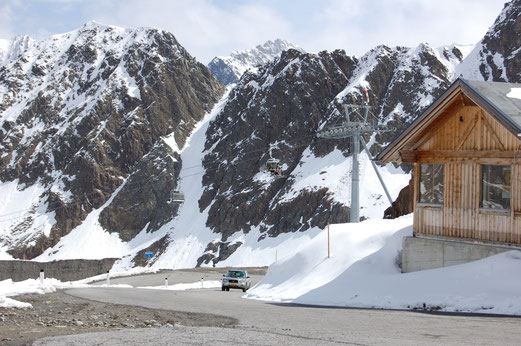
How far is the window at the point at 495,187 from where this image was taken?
16016 millimetres

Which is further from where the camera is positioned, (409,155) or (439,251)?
(409,155)

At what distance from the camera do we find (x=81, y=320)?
12773 mm

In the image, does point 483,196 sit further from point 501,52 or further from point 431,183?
point 501,52

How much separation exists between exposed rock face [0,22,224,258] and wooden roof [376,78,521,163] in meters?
99.0

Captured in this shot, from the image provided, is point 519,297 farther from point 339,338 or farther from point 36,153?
point 36,153

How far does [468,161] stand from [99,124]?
424 ft

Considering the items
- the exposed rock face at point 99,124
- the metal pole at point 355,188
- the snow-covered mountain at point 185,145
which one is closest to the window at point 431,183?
the metal pole at point 355,188

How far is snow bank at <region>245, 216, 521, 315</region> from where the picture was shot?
14062mm

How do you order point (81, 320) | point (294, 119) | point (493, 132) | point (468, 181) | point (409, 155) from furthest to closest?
point (294, 119) → point (409, 155) → point (468, 181) → point (493, 132) → point (81, 320)

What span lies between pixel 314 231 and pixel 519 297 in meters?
75.4

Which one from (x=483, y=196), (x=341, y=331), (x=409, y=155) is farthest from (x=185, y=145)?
(x=341, y=331)

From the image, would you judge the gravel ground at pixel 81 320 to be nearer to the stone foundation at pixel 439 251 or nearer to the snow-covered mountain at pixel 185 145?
the stone foundation at pixel 439 251

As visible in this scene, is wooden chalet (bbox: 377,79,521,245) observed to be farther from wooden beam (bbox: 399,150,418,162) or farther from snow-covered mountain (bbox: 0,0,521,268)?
snow-covered mountain (bbox: 0,0,521,268)

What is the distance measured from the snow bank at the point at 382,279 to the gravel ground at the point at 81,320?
497cm
